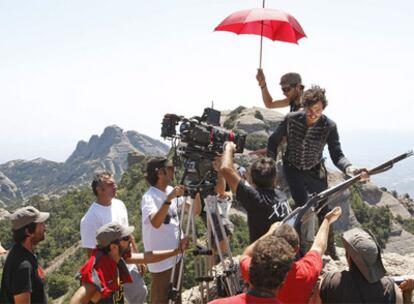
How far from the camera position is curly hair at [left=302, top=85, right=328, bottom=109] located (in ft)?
17.6

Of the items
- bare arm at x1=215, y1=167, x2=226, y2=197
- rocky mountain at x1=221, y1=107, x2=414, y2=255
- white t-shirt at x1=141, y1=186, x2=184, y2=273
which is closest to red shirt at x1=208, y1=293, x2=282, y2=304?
bare arm at x1=215, y1=167, x2=226, y2=197

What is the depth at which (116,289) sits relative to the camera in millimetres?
4191

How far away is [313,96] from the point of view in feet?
17.6

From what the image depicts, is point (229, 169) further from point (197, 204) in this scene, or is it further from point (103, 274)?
point (103, 274)

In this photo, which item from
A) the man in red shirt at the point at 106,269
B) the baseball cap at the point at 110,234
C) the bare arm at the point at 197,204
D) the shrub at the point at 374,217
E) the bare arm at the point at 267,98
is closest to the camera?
the man in red shirt at the point at 106,269

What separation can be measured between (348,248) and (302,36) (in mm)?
4101

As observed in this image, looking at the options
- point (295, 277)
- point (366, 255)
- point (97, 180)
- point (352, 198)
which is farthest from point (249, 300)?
point (352, 198)

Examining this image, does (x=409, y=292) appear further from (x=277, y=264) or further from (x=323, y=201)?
(x=277, y=264)

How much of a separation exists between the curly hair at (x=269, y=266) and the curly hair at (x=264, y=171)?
54.2 inches

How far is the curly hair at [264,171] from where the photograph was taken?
4.46 meters

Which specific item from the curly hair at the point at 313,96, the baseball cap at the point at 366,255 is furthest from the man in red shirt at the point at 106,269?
the curly hair at the point at 313,96

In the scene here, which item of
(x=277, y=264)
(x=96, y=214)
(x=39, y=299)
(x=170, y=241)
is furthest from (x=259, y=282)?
(x=96, y=214)

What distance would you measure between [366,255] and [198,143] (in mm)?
2115

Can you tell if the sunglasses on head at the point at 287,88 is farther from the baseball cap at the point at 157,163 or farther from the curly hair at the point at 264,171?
the curly hair at the point at 264,171
